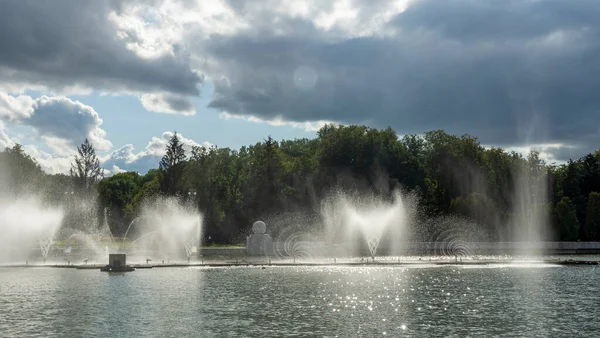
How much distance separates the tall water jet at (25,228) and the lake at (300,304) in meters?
27.2

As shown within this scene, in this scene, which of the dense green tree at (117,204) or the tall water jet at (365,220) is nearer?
the tall water jet at (365,220)

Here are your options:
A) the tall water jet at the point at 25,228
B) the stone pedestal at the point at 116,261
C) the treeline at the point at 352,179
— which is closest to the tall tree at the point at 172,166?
the treeline at the point at 352,179

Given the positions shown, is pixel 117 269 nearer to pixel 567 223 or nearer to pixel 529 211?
pixel 529 211

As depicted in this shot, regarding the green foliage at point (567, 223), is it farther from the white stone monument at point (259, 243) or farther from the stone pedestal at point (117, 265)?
the stone pedestal at point (117, 265)

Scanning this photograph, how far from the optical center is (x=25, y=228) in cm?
9138

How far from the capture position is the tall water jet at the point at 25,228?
277 ft

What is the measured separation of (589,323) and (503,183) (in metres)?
95.1

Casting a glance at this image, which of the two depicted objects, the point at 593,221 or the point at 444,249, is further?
the point at 593,221

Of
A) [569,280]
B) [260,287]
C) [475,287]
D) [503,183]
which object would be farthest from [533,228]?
[260,287]

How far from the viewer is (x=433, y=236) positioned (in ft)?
340

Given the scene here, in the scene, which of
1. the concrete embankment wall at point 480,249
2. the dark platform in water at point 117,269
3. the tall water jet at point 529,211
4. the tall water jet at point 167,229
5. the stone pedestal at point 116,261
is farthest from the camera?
the tall water jet at point 167,229

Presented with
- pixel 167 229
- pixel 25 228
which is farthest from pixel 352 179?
pixel 25 228

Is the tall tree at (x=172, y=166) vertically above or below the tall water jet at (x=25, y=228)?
above

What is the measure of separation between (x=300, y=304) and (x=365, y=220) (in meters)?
69.8
